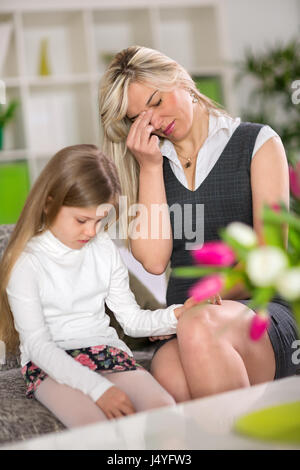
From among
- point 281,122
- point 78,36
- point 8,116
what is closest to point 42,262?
point 8,116

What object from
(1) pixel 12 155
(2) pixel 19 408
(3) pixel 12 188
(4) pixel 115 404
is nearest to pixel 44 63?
(1) pixel 12 155

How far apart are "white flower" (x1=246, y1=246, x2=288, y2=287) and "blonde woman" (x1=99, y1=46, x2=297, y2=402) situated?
0.93 meters

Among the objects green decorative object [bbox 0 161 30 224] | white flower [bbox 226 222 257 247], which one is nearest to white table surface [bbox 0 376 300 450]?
white flower [bbox 226 222 257 247]

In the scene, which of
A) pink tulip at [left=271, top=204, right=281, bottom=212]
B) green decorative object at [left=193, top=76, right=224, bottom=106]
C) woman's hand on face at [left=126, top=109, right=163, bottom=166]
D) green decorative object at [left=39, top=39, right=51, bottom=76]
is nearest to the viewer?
pink tulip at [left=271, top=204, right=281, bottom=212]

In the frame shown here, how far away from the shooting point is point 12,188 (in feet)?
14.1

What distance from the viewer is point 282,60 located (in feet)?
15.0

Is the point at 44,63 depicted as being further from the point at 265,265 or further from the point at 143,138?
the point at 265,265

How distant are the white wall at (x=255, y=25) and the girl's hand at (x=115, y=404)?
12.2ft

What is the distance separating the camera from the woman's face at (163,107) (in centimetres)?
193

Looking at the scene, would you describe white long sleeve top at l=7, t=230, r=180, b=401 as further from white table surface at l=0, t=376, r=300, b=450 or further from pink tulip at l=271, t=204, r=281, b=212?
pink tulip at l=271, t=204, r=281, b=212

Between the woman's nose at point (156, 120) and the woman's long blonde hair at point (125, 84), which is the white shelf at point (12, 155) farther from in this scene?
the woman's nose at point (156, 120)

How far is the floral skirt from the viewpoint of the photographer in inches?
65.1

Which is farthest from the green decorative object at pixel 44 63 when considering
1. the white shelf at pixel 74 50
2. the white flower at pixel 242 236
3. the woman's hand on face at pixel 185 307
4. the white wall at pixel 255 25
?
the white flower at pixel 242 236

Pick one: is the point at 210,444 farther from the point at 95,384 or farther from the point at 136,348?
the point at 136,348
